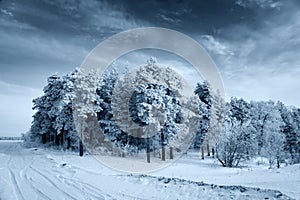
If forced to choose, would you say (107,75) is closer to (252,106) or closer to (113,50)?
(113,50)

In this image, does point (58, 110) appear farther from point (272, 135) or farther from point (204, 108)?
point (272, 135)

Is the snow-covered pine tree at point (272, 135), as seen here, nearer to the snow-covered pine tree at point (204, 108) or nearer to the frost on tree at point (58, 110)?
the snow-covered pine tree at point (204, 108)

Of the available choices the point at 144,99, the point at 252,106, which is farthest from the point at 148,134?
the point at 252,106

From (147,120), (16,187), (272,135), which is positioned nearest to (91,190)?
(16,187)

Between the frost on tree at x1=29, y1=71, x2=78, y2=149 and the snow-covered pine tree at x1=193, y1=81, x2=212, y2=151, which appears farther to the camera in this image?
the snow-covered pine tree at x1=193, y1=81, x2=212, y2=151

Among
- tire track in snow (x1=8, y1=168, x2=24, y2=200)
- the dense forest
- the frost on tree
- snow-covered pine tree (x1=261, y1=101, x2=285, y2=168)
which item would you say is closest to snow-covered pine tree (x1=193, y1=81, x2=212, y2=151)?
the dense forest

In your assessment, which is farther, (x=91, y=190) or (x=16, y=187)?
(x=16, y=187)

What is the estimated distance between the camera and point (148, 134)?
29.8 metres

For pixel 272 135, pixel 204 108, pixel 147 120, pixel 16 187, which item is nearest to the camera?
pixel 16 187

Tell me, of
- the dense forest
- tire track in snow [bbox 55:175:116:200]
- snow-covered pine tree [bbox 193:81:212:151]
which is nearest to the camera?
tire track in snow [bbox 55:175:116:200]

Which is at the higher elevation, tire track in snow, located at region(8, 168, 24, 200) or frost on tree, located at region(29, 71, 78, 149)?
frost on tree, located at region(29, 71, 78, 149)

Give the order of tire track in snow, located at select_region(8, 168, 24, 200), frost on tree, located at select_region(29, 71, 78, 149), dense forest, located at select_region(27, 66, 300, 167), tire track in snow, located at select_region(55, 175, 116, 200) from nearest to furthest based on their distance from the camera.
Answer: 1. tire track in snow, located at select_region(8, 168, 24, 200)
2. tire track in snow, located at select_region(55, 175, 116, 200)
3. dense forest, located at select_region(27, 66, 300, 167)
4. frost on tree, located at select_region(29, 71, 78, 149)

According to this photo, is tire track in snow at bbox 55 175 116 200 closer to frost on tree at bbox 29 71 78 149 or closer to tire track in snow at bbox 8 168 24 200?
tire track in snow at bbox 8 168 24 200

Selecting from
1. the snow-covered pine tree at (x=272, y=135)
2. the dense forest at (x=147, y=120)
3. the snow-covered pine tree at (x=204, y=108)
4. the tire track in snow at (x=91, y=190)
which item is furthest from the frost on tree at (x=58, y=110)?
the snow-covered pine tree at (x=272, y=135)
